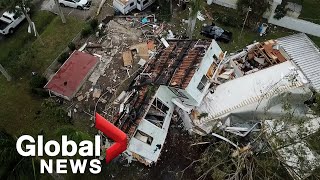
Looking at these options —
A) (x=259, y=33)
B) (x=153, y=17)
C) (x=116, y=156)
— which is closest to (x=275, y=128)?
(x=116, y=156)

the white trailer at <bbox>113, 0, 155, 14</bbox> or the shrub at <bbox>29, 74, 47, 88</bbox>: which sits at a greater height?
the white trailer at <bbox>113, 0, 155, 14</bbox>

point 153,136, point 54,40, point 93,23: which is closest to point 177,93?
point 153,136

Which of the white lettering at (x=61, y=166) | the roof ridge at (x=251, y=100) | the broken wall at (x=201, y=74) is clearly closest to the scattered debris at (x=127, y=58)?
the broken wall at (x=201, y=74)

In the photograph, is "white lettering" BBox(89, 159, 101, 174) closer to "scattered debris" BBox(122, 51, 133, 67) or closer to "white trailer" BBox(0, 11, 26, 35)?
"scattered debris" BBox(122, 51, 133, 67)

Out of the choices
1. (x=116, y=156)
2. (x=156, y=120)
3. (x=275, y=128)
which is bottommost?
(x=116, y=156)

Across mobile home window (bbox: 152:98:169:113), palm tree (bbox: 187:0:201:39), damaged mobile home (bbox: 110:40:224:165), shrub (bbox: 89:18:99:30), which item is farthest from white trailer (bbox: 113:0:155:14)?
mobile home window (bbox: 152:98:169:113)

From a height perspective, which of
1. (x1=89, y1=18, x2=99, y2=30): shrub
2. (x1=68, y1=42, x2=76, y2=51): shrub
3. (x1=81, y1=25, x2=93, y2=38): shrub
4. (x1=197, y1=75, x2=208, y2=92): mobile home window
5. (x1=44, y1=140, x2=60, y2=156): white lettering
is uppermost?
(x1=44, y1=140, x2=60, y2=156): white lettering

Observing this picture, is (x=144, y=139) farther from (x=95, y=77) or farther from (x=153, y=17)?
(x=153, y=17)
